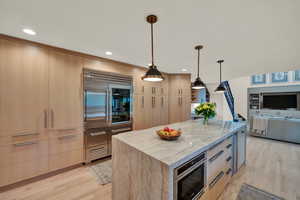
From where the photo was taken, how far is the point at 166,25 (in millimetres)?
1636

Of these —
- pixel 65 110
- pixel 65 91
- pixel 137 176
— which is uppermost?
pixel 65 91

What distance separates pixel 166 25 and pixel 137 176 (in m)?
1.83

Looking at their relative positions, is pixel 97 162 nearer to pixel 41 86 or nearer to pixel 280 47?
pixel 41 86

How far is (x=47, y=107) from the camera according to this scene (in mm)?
2244

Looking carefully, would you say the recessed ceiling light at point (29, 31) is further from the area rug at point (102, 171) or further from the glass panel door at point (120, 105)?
the area rug at point (102, 171)

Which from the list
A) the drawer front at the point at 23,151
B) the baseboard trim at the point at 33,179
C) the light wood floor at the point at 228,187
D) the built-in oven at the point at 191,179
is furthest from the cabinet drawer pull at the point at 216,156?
the drawer front at the point at 23,151

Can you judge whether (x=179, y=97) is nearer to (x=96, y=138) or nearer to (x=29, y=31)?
(x=96, y=138)

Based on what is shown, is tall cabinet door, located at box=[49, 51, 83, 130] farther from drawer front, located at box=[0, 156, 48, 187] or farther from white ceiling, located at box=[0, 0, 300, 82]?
drawer front, located at box=[0, 156, 48, 187]

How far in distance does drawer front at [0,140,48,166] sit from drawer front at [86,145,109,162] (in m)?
0.74

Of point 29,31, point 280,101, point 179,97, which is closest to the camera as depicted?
point 29,31

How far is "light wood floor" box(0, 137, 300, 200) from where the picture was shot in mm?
1844

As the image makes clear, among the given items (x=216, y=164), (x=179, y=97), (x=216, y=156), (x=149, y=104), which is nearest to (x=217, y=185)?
(x=216, y=164)

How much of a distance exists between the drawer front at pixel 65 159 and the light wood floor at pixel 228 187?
157 mm

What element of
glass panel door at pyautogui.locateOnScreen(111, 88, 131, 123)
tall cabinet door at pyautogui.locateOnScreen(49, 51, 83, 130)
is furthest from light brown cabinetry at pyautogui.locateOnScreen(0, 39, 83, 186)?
glass panel door at pyautogui.locateOnScreen(111, 88, 131, 123)
